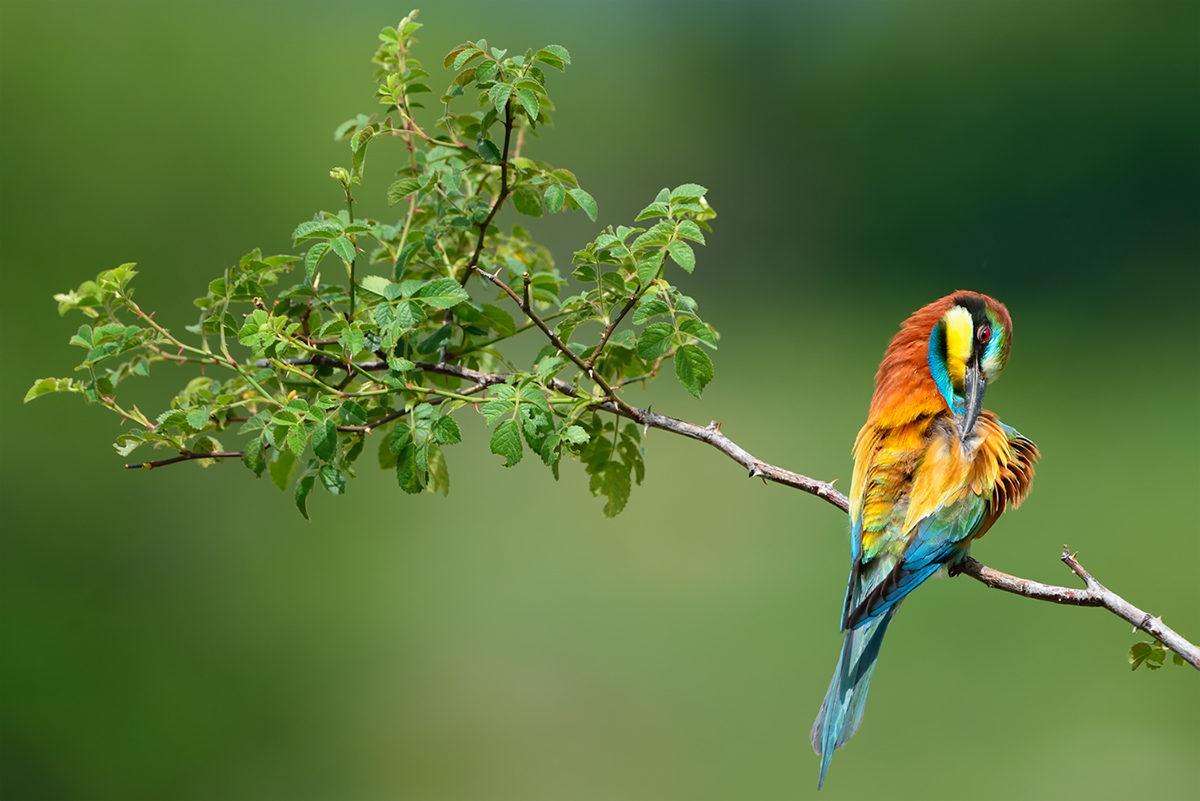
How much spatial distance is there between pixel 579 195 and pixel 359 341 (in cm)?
24

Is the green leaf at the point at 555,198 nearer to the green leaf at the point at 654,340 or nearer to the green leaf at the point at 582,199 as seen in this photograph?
the green leaf at the point at 582,199

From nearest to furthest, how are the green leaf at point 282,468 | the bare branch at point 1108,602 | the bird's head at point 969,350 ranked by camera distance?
the bare branch at point 1108,602 → the green leaf at point 282,468 → the bird's head at point 969,350

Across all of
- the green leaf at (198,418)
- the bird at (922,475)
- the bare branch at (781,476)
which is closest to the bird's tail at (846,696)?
the bird at (922,475)

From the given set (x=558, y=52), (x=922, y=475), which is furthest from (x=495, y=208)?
(x=922, y=475)

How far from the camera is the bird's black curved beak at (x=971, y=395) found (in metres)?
1.14

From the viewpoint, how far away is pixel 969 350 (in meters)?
1.19

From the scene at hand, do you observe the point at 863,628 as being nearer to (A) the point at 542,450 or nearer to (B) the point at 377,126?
(A) the point at 542,450

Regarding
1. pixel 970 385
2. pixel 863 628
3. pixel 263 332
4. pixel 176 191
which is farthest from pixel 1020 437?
pixel 176 191

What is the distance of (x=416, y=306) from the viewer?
904mm

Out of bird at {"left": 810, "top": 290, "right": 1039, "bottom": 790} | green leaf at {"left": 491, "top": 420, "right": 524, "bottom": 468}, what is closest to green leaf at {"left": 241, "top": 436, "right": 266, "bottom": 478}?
green leaf at {"left": 491, "top": 420, "right": 524, "bottom": 468}

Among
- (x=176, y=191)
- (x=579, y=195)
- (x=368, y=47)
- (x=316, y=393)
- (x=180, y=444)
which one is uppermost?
(x=368, y=47)

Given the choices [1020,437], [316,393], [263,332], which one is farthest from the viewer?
[1020,437]

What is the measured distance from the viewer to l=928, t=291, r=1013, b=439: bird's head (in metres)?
1.18

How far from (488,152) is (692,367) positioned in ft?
0.91
